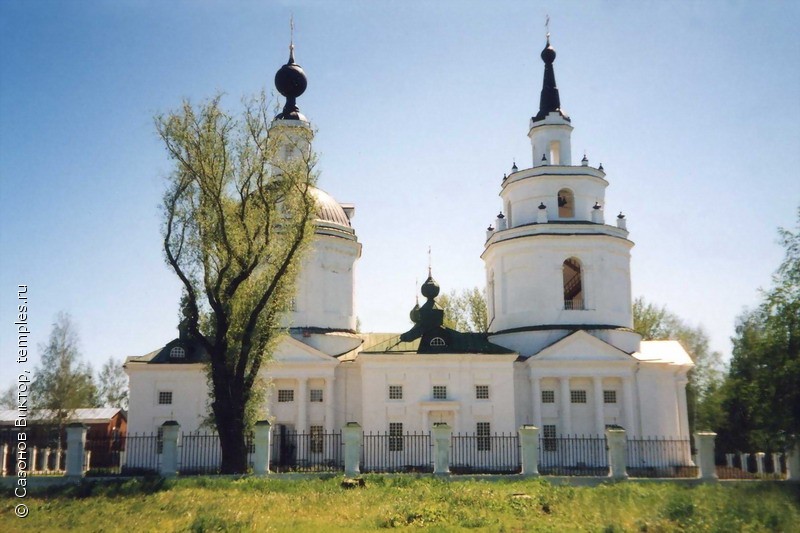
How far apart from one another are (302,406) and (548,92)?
59.1 feet

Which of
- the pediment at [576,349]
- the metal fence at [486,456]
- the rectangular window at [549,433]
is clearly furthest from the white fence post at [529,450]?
the pediment at [576,349]

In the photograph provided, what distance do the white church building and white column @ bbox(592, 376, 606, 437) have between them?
0.06 meters

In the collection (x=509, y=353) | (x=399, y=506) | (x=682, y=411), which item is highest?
(x=509, y=353)

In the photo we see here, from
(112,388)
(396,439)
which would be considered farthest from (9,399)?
(396,439)

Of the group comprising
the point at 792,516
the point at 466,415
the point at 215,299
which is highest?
the point at 215,299

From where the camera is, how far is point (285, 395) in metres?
29.8

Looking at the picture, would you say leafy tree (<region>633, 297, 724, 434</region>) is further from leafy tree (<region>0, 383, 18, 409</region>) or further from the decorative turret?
leafy tree (<region>0, 383, 18, 409</region>)

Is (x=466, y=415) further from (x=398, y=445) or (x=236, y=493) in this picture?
(x=236, y=493)

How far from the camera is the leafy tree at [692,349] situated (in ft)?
141

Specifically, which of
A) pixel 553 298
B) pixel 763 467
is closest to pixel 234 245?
pixel 553 298

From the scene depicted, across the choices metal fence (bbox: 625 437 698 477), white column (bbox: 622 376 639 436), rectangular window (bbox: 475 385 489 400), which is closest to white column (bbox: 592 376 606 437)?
white column (bbox: 622 376 639 436)

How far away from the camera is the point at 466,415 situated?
28.6 metres

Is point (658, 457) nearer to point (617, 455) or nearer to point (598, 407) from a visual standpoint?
point (598, 407)

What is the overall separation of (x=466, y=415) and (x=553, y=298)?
6.32m
